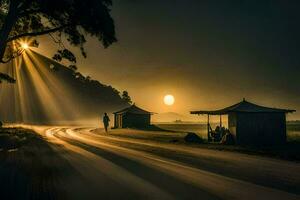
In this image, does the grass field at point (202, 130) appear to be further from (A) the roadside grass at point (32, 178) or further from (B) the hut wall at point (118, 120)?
(A) the roadside grass at point (32, 178)

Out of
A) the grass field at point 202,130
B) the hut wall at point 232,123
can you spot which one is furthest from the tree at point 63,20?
the grass field at point 202,130

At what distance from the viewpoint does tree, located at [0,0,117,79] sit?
16852 mm

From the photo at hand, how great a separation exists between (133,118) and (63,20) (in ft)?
135

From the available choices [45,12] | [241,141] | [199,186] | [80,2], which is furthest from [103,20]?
[241,141]

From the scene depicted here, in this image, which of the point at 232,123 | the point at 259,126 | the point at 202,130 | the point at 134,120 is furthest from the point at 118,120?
the point at 259,126

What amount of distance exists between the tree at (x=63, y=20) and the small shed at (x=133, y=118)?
3805cm

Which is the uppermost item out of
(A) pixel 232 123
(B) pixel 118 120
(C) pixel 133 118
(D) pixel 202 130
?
(C) pixel 133 118

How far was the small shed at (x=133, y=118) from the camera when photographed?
58.2 m

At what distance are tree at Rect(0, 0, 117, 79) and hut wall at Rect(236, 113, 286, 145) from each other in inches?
553

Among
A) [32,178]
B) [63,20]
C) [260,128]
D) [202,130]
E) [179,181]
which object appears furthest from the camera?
[202,130]

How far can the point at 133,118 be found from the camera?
5894 centimetres

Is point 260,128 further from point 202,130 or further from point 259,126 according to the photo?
point 202,130

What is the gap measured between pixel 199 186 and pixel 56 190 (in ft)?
11.1

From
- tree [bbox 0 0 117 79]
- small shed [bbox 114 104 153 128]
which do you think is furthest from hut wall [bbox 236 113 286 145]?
small shed [bbox 114 104 153 128]
